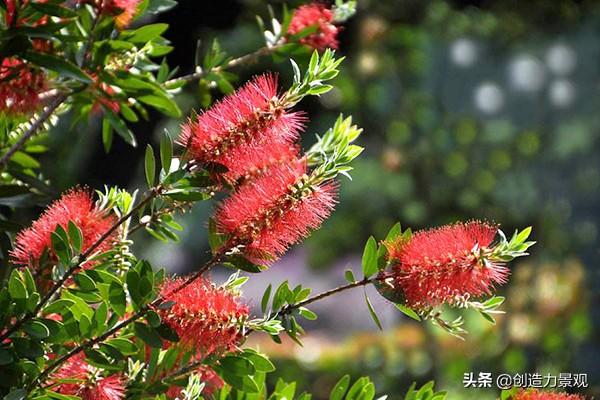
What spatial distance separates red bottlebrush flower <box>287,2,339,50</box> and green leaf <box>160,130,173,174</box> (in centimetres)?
39

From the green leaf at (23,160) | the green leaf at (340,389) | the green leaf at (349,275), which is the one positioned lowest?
the green leaf at (340,389)

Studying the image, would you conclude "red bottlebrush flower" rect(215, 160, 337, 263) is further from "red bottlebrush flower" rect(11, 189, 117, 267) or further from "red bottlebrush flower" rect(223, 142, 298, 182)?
"red bottlebrush flower" rect(11, 189, 117, 267)

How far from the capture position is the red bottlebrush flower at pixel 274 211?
656mm

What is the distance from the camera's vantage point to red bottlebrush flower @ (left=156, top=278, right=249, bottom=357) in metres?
0.66

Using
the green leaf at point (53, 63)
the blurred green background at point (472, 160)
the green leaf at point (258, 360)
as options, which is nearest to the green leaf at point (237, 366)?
the green leaf at point (258, 360)

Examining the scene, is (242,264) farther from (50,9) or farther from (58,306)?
(50,9)

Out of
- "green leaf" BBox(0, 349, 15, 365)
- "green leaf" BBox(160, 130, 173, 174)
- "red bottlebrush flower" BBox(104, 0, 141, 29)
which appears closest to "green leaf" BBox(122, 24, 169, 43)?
"red bottlebrush flower" BBox(104, 0, 141, 29)

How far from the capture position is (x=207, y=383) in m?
0.82

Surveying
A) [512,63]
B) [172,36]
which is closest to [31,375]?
[172,36]

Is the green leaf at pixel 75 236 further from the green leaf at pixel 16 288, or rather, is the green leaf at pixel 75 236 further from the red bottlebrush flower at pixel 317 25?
the red bottlebrush flower at pixel 317 25

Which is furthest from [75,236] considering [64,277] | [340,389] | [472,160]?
[472,160]

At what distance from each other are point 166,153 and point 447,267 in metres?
0.20

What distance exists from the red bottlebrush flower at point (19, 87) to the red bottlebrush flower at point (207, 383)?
9.8 inches

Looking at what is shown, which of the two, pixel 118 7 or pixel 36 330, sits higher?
pixel 118 7
